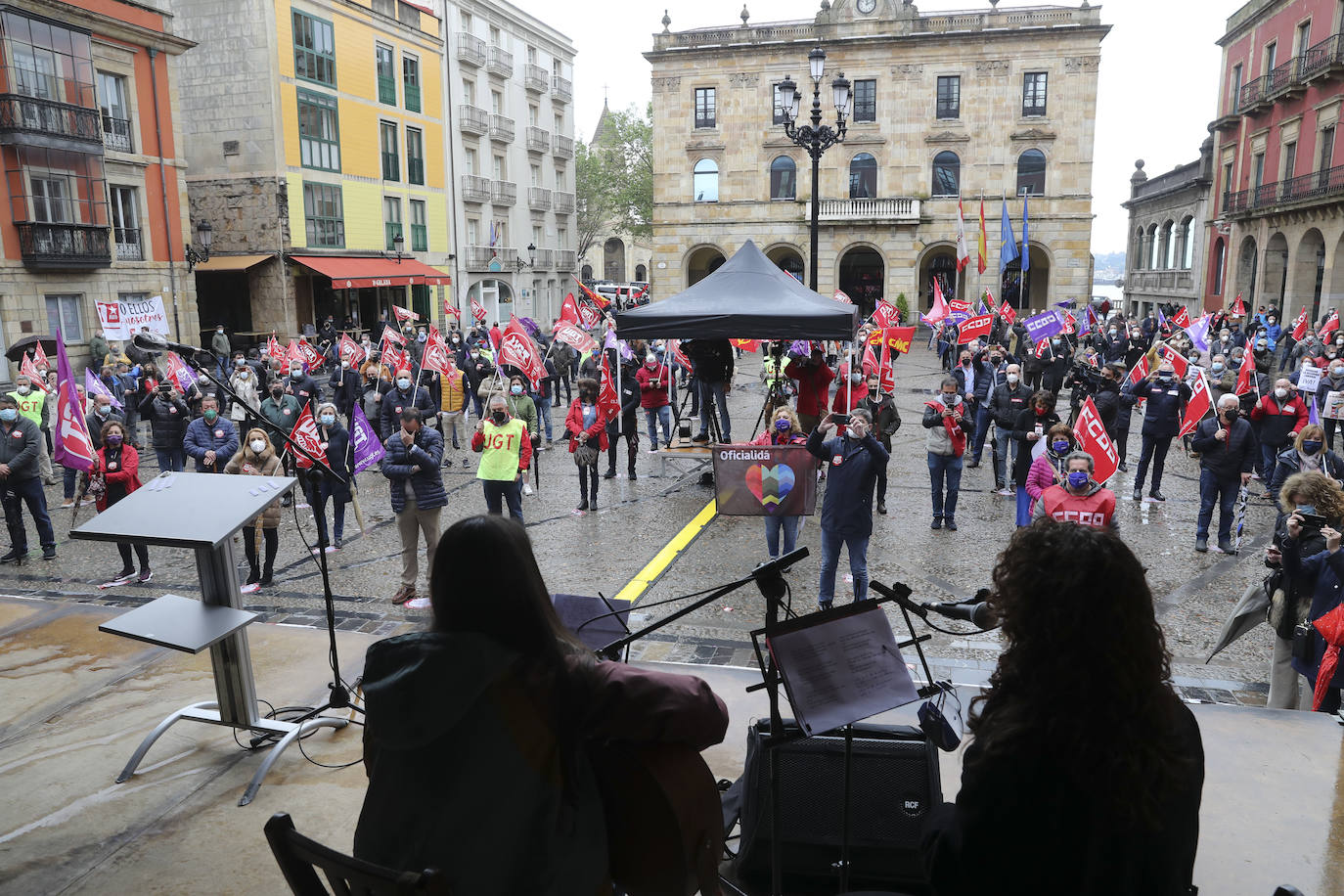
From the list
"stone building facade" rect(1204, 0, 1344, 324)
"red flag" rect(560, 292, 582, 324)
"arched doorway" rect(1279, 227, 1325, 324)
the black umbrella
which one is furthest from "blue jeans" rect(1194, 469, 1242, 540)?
"arched doorway" rect(1279, 227, 1325, 324)

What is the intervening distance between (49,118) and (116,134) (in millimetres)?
2662

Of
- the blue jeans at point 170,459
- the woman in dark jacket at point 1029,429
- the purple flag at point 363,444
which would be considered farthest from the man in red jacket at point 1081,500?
the blue jeans at point 170,459

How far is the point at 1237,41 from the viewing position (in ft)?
125

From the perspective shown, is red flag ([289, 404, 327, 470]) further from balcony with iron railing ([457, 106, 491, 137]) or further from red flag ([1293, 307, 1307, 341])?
balcony with iron railing ([457, 106, 491, 137])

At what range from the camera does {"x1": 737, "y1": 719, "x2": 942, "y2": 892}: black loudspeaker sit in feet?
11.1

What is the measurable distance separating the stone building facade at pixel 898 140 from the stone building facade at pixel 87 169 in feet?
76.5

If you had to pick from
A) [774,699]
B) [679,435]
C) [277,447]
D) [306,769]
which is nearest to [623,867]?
[774,699]

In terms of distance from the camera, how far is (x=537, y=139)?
1893 inches

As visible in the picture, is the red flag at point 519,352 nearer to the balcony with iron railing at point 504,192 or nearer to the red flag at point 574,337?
the red flag at point 574,337

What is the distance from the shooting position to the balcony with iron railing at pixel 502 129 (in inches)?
1725

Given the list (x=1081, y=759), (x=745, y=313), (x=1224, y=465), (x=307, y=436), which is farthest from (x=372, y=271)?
(x=1081, y=759)

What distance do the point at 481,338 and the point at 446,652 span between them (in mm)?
22086

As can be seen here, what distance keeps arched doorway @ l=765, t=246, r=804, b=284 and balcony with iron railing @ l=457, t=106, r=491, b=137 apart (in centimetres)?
1496

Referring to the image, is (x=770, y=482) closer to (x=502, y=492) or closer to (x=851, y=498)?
(x=851, y=498)
